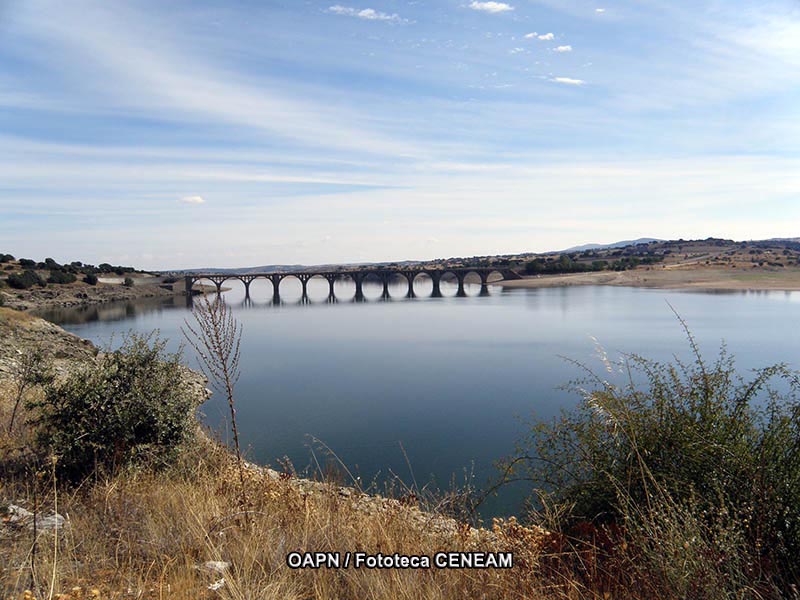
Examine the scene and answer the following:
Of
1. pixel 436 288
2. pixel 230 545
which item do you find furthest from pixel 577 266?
pixel 230 545

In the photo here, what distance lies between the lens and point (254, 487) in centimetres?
406

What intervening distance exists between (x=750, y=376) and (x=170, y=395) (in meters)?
15.2

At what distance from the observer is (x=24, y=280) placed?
56.4m

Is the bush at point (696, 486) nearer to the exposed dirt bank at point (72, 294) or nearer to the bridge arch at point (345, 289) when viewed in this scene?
the exposed dirt bank at point (72, 294)

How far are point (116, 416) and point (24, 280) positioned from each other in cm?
6381

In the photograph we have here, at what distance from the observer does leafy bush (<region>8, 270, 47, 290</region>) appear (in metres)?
55.2

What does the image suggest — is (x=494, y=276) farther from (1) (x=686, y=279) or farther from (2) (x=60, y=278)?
(2) (x=60, y=278)

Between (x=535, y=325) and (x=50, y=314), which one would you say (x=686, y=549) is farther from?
(x=50, y=314)

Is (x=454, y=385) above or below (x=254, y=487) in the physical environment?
below

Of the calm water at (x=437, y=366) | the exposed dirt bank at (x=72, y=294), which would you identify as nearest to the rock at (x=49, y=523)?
the calm water at (x=437, y=366)

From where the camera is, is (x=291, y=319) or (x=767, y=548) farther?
(x=291, y=319)

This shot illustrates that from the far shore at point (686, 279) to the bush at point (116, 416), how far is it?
60631 mm

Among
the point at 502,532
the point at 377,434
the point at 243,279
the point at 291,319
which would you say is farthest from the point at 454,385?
the point at 243,279

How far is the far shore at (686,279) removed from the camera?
56594 mm
